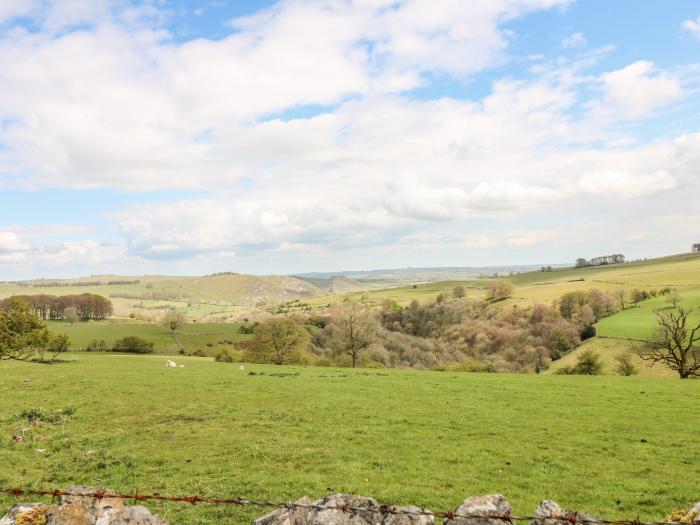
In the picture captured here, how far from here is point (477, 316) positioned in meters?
129

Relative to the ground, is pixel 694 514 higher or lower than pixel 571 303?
higher

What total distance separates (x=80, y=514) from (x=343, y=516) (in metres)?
3.77

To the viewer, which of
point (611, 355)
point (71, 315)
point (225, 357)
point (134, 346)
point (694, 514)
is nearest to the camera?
point (694, 514)

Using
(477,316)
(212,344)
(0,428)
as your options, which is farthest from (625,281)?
(0,428)

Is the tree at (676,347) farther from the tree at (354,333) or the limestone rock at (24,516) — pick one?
the limestone rock at (24,516)

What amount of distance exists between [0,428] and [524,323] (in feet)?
363

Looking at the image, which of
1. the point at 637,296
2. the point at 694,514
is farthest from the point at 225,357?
the point at 637,296

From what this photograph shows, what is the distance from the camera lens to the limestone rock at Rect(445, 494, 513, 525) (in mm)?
5957

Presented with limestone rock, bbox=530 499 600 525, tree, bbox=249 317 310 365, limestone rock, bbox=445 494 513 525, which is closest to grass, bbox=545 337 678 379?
tree, bbox=249 317 310 365

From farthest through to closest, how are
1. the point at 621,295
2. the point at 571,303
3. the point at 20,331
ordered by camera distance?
1. the point at 621,295
2. the point at 571,303
3. the point at 20,331

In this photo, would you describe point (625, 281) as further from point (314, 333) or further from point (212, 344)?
point (212, 344)

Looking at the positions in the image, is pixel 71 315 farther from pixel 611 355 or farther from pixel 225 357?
pixel 611 355

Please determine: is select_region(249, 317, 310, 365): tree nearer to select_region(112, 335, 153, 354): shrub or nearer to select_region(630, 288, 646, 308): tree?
select_region(112, 335, 153, 354): shrub

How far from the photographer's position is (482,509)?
612 centimetres
